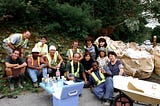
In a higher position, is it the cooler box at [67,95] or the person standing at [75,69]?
the person standing at [75,69]

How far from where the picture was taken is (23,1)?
917 cm

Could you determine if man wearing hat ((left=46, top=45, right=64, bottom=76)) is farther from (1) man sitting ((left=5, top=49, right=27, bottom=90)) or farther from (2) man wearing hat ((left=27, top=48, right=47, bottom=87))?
(1) man sitting ((left=5, top=49, right=27, bottom=90))

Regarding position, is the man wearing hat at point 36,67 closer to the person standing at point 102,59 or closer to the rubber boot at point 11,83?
the rubber boot at point 11,83

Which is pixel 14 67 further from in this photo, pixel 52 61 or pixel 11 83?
pixel 52 61

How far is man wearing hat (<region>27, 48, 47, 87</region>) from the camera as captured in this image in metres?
6.98

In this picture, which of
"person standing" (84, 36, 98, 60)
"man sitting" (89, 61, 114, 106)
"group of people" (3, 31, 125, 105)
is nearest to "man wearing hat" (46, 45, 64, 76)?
"group of people" (3, 31, 125, 105)

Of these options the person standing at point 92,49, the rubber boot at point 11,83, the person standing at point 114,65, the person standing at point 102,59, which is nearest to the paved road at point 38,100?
the rubber boot at point 11,83

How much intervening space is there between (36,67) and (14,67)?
60 cm

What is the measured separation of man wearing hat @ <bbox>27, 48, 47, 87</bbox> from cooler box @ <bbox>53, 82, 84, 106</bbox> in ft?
4.23

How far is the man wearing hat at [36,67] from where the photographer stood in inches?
275

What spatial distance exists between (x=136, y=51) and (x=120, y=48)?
1.87 feet

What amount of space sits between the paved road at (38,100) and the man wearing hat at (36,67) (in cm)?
41

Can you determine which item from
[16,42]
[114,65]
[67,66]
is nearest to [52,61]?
[67,66]

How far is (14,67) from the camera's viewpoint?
656cm
